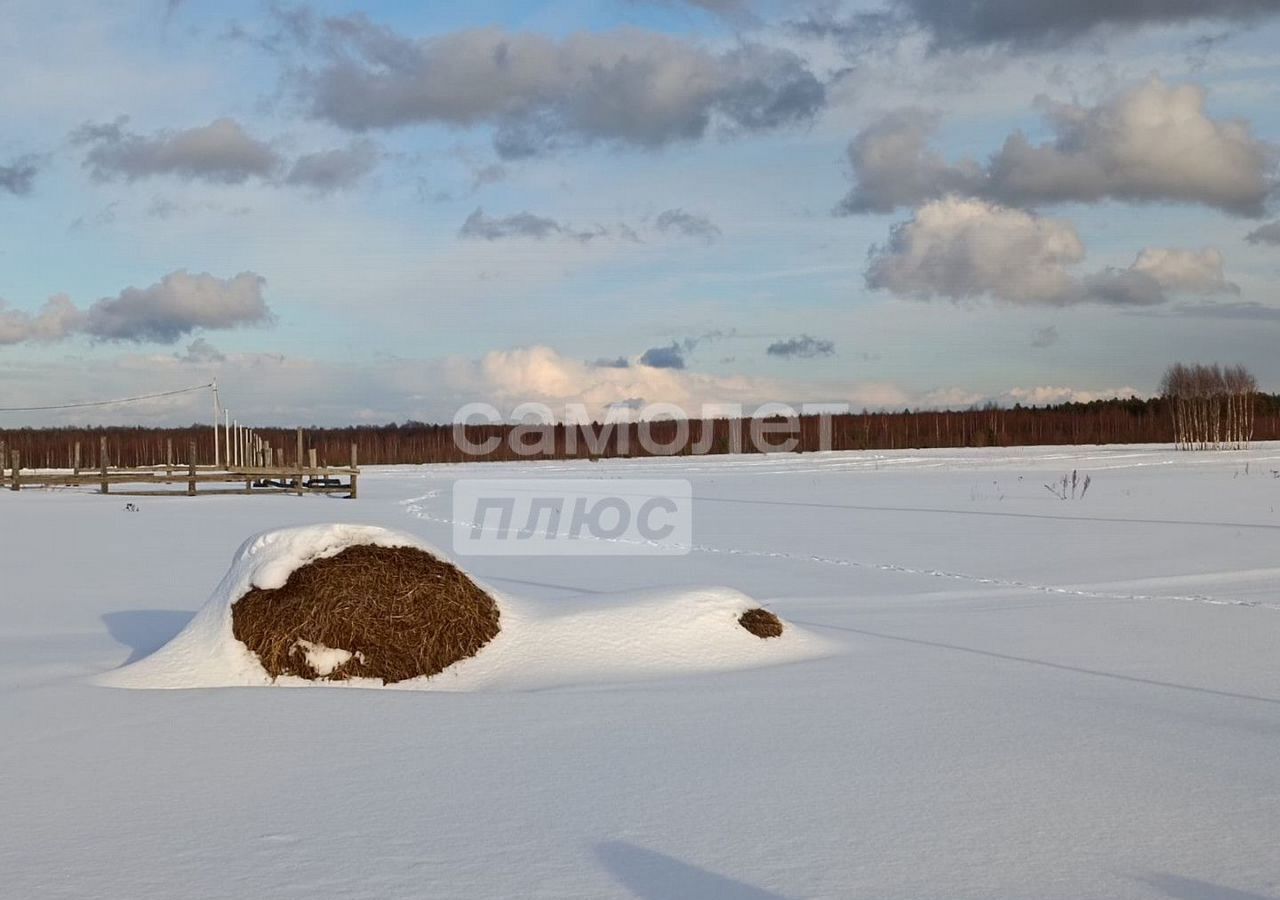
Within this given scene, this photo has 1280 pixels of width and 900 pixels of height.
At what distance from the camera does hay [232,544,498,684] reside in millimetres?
7586

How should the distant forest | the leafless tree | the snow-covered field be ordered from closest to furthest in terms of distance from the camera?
1. the snow-covered field
2. the leafless tree
3. the distant forest

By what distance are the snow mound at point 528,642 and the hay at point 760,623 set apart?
44mm

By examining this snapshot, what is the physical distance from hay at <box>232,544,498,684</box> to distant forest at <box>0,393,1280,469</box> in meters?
64.5

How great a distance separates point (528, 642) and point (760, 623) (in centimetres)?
177

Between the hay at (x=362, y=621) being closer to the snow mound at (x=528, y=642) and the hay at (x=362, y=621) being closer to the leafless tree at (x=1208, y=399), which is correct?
the snow mound at (x=528, y=642)

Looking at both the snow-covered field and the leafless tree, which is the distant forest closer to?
the leafless tree

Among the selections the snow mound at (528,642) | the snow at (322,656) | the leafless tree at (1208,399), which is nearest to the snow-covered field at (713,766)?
the snow mound at (528,642)

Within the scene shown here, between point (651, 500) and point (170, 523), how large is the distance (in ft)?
38.4

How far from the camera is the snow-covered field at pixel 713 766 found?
414 cm

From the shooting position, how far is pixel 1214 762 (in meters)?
5.50

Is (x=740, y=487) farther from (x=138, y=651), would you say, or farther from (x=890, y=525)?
(x=138, y=651)

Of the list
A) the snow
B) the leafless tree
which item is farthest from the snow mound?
the leafless tree

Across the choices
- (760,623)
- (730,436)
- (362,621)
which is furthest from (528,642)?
(730,436)

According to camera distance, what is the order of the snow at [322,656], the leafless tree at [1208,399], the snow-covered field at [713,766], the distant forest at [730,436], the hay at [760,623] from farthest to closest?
the distant forest at [730,436]
the leafless tree at [1208,399]
the hay at [760,623]
the snow at [322,656]
the snow-covered field at [713,766]
